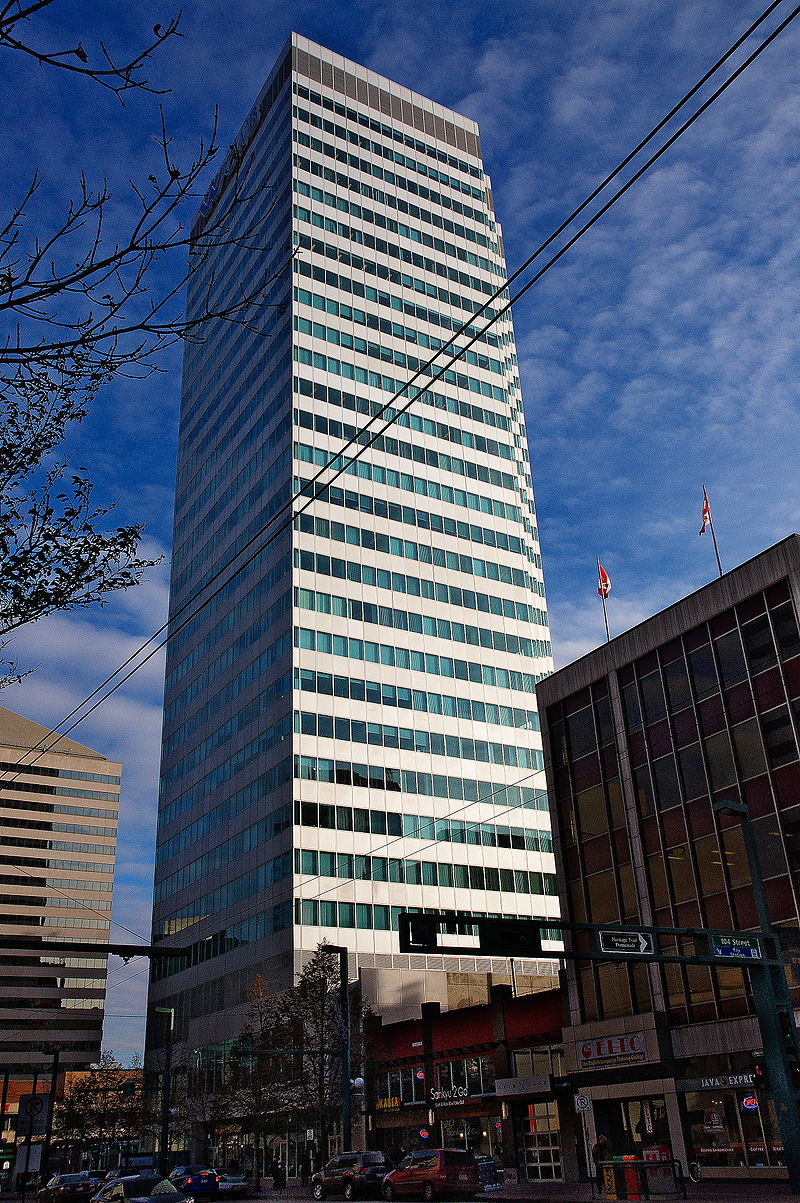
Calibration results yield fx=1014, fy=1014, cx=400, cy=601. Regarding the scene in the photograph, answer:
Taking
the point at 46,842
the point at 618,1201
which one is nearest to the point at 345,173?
the point at 618,1201

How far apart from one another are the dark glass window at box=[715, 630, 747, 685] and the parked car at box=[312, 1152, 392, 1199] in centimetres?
2365

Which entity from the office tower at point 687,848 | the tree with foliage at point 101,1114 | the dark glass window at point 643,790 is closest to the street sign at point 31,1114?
the office tower at point 687,848

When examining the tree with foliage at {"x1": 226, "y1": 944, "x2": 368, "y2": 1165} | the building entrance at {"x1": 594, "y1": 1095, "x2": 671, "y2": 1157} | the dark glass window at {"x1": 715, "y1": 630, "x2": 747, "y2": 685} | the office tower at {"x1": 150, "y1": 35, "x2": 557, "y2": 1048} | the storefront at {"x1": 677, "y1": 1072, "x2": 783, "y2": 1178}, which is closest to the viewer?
the storefront at {"x1": 677, "y1": 1072, "x2": 783, "y2": 1178}

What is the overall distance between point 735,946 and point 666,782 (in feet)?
40.7

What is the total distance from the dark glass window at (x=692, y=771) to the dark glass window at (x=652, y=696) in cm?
206

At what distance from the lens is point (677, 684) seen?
38719 millimetres

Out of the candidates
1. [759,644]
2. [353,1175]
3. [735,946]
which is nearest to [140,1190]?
→ [353,1175]

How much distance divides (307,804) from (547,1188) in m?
36.6

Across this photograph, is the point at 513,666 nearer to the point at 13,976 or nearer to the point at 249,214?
the point at 249,214

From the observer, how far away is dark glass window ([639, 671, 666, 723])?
39406 millimetres

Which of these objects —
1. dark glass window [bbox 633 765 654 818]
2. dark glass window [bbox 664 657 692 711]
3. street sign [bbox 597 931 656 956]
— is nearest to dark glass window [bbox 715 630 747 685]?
dark glass window [bbox 664 657 692 711]

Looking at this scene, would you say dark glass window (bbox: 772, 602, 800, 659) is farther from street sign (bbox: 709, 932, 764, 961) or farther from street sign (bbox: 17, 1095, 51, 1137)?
street sign (bbox: 17, 1095, 51, 1137)

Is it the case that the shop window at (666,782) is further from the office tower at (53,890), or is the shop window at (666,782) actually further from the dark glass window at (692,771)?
the office tower at (53,890)

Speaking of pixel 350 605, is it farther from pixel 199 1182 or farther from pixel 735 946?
pixel 735 946
